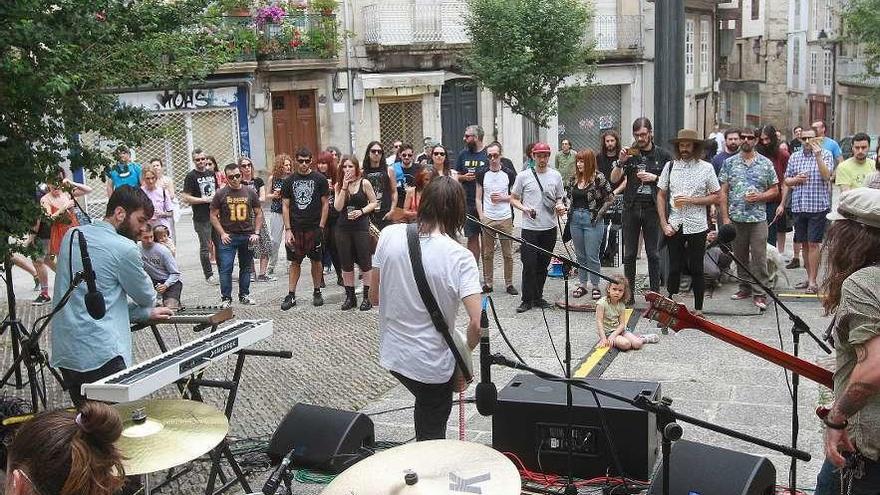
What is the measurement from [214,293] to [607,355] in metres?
5.39

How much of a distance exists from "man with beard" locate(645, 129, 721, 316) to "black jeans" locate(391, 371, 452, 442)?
501 centimetres

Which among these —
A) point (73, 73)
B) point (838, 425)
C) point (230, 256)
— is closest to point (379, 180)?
point (230, 256)

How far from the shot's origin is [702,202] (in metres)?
9.42

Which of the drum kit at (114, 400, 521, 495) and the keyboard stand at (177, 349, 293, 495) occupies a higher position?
the drum kit at (114, 400, 521, 495)

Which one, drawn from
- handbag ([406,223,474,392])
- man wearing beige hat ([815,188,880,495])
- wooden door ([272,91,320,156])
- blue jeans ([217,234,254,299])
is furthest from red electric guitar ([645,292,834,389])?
wooden door ([272,91,320,156])

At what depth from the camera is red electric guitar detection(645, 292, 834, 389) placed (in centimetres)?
391

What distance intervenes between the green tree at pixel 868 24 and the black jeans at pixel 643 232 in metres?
21.1

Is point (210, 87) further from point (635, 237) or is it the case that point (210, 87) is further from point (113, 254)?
point (113, 254)

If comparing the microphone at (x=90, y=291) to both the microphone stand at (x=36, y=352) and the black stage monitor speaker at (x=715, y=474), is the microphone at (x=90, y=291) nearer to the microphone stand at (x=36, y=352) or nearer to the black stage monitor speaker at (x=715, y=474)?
the microphone stand at (x=36, y=352)

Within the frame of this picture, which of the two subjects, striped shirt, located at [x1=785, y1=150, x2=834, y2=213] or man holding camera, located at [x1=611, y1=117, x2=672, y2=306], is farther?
striped shirt, located at [x1=785, y1=150, x2=834, y2=213]

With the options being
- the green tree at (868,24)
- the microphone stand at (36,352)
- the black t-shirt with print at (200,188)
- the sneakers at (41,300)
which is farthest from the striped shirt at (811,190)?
the green tree at (868,24)

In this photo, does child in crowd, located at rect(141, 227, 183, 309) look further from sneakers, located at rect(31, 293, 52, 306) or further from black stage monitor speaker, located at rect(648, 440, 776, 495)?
black stage monitor speaker, located at rect(648, 440, 776, 495)

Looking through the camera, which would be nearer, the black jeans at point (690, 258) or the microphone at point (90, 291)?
the microphone at point (90, 291)

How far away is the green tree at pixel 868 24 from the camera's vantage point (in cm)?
2809
